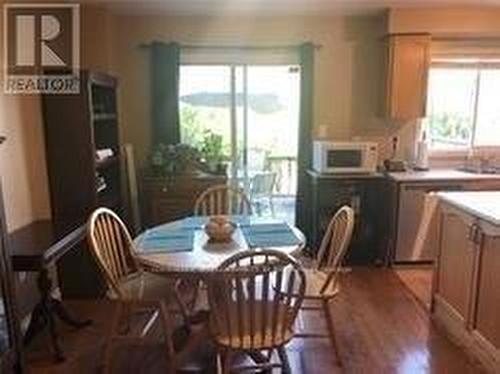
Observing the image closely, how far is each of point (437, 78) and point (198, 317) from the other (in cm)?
341

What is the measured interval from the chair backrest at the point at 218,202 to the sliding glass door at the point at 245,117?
3.18 ft

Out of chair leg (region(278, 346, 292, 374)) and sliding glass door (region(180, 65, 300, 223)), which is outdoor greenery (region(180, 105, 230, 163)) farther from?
chair leg (region(278, 346, 292, 374))

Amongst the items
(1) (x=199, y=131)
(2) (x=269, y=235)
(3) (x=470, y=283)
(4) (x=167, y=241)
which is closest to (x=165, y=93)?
(1) (x=199, y=131)

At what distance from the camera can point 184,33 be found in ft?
15.3

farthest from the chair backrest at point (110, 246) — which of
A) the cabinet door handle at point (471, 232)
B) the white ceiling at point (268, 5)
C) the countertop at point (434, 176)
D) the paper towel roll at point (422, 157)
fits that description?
the paper towel roll at point (422, 157)

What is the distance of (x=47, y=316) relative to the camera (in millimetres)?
2918

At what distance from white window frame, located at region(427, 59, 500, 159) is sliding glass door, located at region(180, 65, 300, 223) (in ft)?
4.76

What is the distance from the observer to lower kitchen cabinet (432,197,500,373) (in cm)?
263

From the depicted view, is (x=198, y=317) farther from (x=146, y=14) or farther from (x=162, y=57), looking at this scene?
(x=146, y=14)

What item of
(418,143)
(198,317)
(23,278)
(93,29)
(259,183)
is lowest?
(198,317)

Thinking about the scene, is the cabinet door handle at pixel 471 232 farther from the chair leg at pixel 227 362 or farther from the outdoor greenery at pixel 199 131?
the outdoor greenery at pixel 199 131

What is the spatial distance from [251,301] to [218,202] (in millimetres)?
1627

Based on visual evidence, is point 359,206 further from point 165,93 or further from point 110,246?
point 110,246

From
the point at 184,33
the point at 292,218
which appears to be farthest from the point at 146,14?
the point at 292,218
